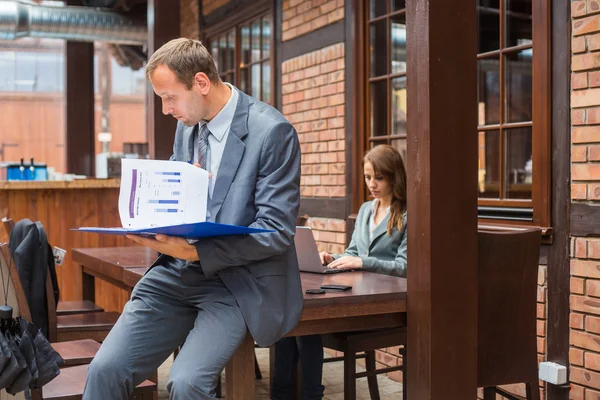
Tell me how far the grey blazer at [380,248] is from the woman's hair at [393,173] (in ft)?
0.14

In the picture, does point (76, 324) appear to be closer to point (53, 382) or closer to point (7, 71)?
point (53, 382)

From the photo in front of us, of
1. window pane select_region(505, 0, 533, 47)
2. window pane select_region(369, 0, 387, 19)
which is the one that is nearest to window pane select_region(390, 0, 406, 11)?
window pane select_region(369, 0, 387, 19)

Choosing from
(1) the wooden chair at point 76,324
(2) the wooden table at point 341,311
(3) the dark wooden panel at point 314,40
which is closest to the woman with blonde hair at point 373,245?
(2) the wooden table at point 341,311

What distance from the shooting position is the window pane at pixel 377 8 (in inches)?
193

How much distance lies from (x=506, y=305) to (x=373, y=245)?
0.99 m

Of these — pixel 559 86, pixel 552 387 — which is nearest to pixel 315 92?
pixel 559 86

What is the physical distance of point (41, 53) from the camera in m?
18.0

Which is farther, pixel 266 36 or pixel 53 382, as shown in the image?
pixel 266 36

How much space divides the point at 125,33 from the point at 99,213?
3663mm

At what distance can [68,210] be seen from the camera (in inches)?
235

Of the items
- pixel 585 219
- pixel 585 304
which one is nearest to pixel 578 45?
pixel 585 219

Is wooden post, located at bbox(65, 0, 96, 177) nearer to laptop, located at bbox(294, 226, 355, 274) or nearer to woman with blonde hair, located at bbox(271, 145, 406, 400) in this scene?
woman with blonde hair, located at bbox(271, 145, 406, 400)

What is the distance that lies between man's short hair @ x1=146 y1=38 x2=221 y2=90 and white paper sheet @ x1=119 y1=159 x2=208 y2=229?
272 millimetres

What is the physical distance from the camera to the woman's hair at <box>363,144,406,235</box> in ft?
11.7
